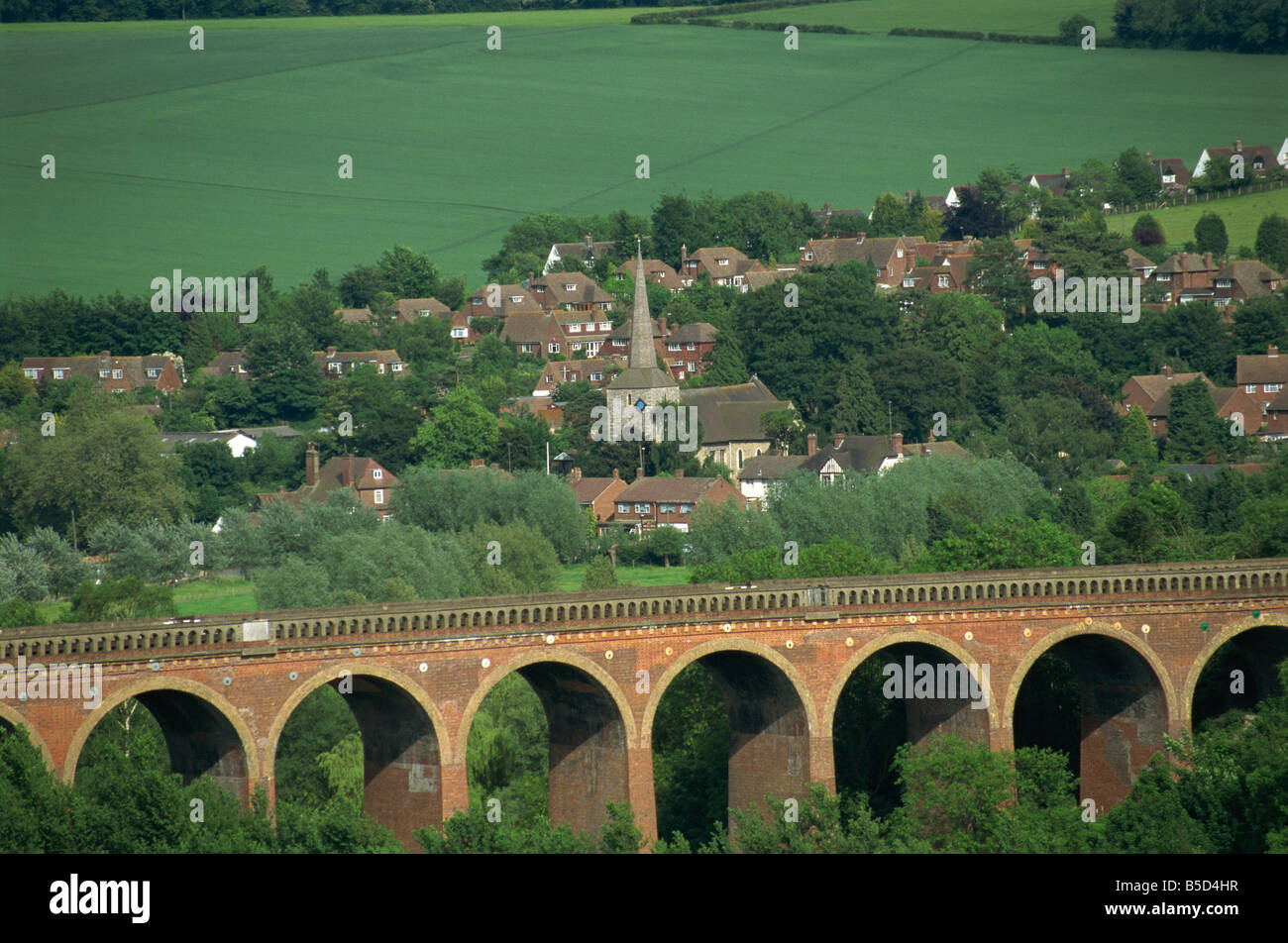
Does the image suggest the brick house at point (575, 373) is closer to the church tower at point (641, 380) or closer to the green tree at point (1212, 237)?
the church tower at point (641, 380)

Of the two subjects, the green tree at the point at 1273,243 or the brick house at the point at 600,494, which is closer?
the brick house at the point at 600,494

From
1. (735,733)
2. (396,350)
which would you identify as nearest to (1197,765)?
(735,733)

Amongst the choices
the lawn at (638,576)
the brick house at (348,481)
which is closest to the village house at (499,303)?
the brick house at (348,481)

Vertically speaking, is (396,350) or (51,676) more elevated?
(396,350)

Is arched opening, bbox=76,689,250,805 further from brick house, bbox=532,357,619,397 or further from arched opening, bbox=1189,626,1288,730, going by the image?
brick house, bbox=532,357,619,397

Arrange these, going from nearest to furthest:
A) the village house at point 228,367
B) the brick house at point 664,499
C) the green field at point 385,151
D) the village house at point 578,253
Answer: the brick house at point 664,499 → the village house at point 228,367 → the green field at point 385,151 → the village house at point 578,253

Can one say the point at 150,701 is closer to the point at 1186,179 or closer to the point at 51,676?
the point at 51,676

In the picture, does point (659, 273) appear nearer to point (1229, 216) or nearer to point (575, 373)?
point (575, 373)

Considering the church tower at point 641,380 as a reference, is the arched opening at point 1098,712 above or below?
below
